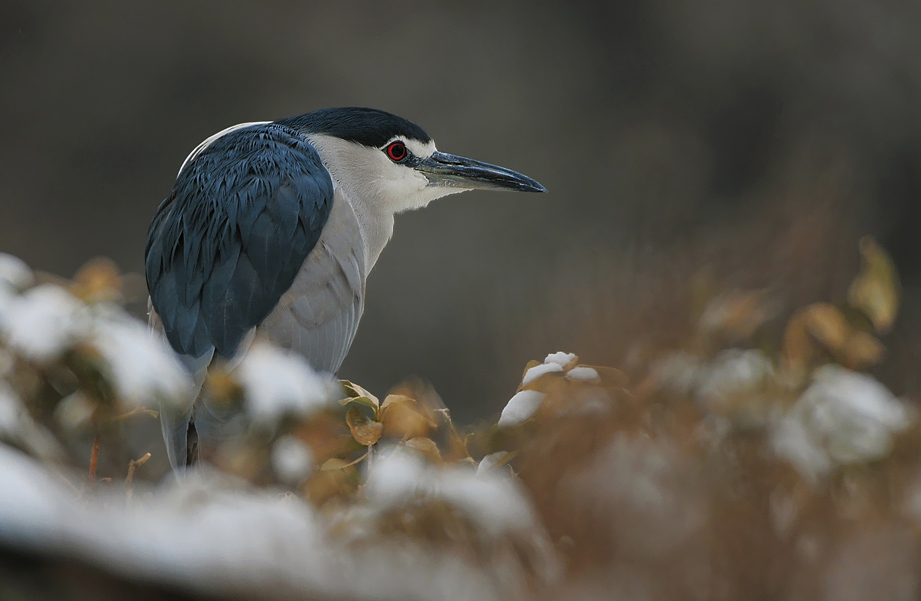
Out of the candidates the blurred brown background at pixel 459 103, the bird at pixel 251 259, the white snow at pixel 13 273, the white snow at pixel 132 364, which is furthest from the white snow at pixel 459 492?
the blurred brown background at pixel 459 103

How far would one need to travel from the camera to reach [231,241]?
1527 millimetres

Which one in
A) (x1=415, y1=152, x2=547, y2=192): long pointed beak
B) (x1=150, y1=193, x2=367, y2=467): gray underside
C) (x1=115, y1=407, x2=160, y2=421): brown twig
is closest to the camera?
(x1=115, y1=407, x2=160, y2=421): brown twig

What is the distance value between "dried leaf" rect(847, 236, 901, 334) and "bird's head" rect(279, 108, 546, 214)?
4.43 ft

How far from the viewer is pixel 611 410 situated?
572 millimetres

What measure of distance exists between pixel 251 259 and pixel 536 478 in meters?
1.07

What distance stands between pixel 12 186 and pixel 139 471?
2.97 m

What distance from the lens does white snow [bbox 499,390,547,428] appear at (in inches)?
26.6

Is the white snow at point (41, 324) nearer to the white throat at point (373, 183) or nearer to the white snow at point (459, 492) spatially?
the white snow at point (459, 492)

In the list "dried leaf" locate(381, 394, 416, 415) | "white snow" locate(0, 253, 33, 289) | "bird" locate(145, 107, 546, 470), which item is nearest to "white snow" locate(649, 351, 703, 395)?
"dried leaf" locate(381, 394, 416, 415)

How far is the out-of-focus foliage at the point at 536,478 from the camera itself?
17.8 inches

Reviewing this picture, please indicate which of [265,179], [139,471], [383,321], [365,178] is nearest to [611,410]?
[139,471]

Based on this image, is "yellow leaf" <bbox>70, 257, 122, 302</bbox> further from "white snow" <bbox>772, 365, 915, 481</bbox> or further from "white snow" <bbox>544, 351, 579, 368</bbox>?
"white snow" <bbox>772, 365, 915, 481</bbox>

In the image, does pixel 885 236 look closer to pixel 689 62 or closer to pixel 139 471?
pixel 689 62

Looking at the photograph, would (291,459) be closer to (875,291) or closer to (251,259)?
(875,291)
